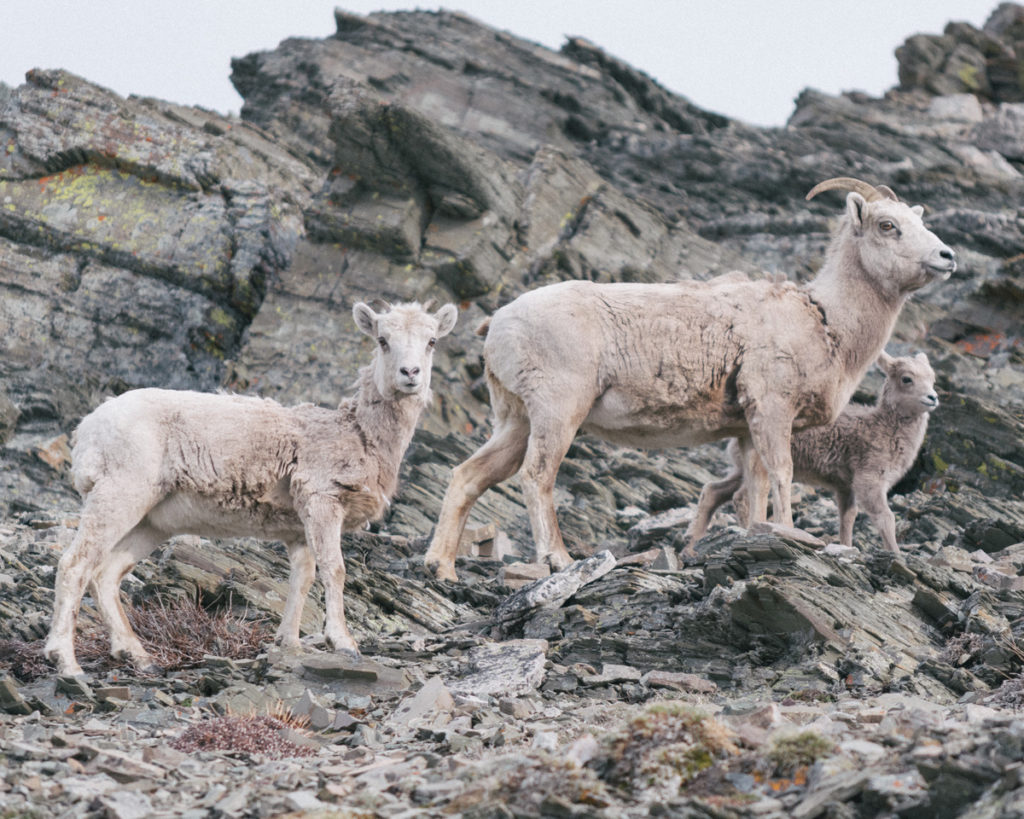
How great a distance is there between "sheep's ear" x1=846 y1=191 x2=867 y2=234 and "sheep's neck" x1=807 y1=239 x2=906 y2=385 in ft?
0.94

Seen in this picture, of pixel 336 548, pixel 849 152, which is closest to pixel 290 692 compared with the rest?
pixel 336 548

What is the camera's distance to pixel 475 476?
12328 millimetres

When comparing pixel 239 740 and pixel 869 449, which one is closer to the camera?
pixel 239 740

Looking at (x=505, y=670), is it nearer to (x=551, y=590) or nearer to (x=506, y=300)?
(x=551, y=590)

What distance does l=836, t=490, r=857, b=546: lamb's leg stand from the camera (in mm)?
14258

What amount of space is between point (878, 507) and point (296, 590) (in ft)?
25.0

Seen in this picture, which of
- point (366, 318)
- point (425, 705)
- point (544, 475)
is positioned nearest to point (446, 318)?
point (366, 318)

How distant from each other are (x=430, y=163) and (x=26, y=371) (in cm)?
837

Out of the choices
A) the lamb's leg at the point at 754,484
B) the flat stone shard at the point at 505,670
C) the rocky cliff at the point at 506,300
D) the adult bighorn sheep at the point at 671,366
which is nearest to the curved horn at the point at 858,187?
the adult bighorn sheep at the point at 671,366

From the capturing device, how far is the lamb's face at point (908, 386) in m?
14.7

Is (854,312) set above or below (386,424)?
above

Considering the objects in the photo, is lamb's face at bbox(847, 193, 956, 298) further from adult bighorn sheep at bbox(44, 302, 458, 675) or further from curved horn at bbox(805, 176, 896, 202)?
adult bighorn sheep at bbox(44, 302, 458, 675)

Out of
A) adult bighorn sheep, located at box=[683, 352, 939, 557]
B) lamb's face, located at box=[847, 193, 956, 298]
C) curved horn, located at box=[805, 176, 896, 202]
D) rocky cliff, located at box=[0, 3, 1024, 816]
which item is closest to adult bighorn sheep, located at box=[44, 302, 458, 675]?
rocky cliff, located at box=[0, 3, 1024, 816]

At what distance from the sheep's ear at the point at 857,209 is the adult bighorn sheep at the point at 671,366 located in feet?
0.93
